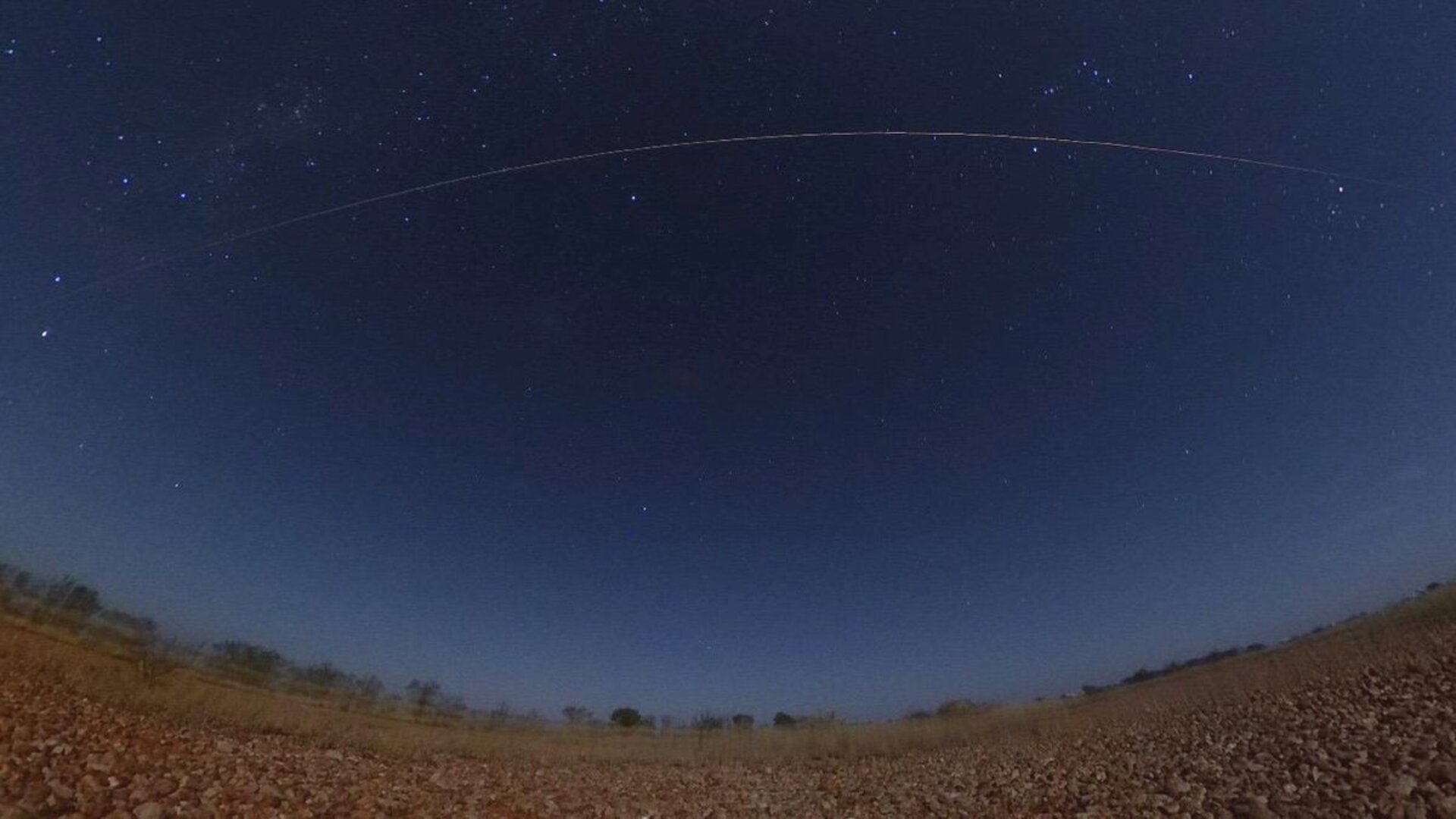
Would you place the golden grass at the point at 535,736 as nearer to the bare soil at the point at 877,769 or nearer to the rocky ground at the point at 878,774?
the bare soil at the point at 877,769

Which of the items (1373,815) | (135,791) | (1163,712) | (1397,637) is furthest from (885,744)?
(135,791)

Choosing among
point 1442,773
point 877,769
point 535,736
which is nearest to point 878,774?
point 877,769

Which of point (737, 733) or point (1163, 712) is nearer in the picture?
point (1163, 712)

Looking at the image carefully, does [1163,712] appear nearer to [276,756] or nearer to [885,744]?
[885,744]

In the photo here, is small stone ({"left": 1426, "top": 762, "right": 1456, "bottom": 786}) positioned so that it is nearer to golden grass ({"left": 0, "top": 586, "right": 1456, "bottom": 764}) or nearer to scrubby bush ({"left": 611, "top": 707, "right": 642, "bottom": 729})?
golden grass ({"left": 0, "top": 586, "right": 1456, "bottom": 764})

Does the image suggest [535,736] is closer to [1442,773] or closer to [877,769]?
[877,769]

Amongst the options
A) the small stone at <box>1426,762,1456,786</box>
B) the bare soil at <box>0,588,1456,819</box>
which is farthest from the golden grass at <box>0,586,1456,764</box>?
the small stone at <box>1426,762,1456,786</box>
